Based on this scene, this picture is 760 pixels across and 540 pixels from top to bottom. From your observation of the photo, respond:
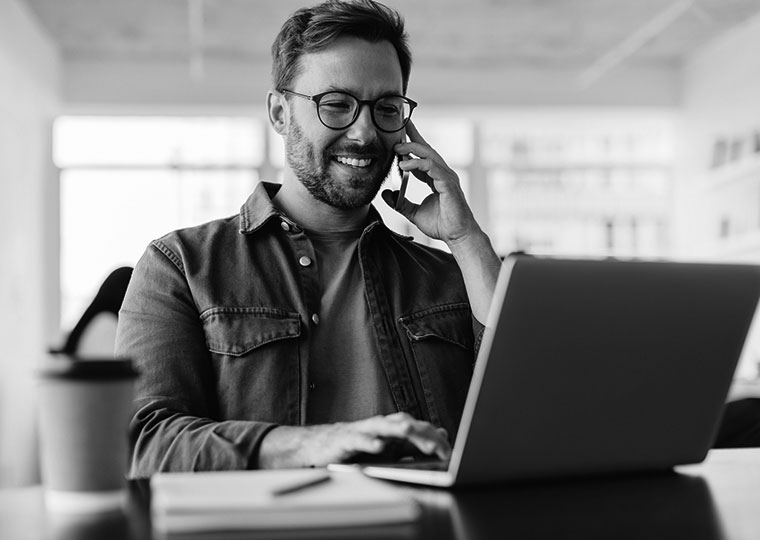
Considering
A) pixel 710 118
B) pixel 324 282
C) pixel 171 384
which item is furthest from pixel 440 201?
pixel 710 118

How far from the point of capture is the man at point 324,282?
61.7 inches

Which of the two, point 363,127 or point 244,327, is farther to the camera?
point 363,127

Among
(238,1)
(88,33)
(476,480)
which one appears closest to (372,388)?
(476,480)

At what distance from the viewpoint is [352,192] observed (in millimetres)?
1804

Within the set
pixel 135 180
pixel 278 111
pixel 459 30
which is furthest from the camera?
pixel 135 180

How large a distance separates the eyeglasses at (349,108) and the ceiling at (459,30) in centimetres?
388

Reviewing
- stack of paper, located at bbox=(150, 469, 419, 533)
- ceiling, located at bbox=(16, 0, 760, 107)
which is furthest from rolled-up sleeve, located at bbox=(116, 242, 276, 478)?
ceiling, located at bbox=(16, 0, 760, 107)

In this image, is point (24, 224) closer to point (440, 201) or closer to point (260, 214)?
point (260, 214)

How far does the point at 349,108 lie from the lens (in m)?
1.77

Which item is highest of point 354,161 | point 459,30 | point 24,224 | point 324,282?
point 459,30

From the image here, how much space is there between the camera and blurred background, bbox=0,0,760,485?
5.63 metres

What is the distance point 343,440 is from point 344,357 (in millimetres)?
602

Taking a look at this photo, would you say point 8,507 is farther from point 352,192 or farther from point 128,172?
point 128,172

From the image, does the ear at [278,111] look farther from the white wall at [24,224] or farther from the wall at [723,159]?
the wall at [723,159]
